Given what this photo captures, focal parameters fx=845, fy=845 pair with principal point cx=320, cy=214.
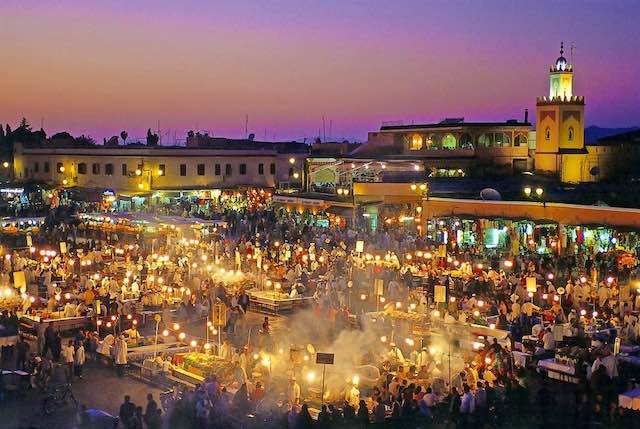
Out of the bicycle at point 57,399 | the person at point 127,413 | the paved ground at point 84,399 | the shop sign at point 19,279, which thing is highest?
the shop sign at point 19,279

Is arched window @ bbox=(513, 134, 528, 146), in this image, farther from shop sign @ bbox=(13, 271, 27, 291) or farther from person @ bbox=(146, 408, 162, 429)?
person @ bbox=(146, 408, 162, 429)

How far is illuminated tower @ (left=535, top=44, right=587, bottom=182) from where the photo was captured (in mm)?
46406

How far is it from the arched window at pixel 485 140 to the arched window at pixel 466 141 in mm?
490

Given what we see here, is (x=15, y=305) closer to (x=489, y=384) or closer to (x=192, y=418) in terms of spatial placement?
(x=192, y=418)

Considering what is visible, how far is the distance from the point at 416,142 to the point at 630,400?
3673cm

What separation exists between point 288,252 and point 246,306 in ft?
19.9

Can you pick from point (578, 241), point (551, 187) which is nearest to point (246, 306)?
point (578, 241)

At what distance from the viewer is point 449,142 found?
4750cm

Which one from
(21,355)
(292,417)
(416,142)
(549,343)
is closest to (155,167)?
(416,142)

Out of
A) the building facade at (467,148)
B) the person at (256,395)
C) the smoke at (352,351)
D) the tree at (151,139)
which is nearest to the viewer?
the person at (256,395)

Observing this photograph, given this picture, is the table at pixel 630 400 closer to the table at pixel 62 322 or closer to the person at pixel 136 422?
the person at pixel 136 422

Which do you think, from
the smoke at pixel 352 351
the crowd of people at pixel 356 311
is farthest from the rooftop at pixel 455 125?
the smoke at pixel 352 351

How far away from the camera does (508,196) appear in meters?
34.0

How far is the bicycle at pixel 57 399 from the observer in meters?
13.2
